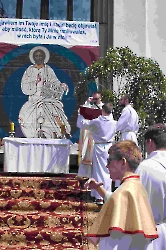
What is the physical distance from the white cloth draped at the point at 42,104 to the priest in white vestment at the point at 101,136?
12.7 feet

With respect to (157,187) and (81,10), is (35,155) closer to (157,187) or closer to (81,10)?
(81,10)

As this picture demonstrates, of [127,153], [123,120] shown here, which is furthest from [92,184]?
[123,120]

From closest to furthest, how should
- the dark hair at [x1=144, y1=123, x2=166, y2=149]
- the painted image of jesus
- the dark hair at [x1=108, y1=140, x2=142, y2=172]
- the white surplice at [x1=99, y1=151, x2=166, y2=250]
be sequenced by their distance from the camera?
the dark hair at [x1=108, y1=140, x2=142, y2=172] < the white surplice at [x1=99, y1=151, x2=166, y2=250] < the dark hair at [x1=144, y1=123, x2=166, y2=149] < the painted image of jesus

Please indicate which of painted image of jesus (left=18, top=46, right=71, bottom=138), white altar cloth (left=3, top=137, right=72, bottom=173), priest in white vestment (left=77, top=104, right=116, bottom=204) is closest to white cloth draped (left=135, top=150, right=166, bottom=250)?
priest in white vestment (left=77, top=104, right=116, bottom=204)

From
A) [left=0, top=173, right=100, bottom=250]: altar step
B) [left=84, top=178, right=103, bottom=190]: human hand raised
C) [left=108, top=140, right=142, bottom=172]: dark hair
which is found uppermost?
[left=108, top=140, right=142, bottom=172]: dark hair

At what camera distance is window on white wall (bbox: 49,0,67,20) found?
12.4 meters

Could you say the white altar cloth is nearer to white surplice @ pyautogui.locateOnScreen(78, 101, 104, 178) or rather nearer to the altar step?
white surplice @ pyautogui.locateOnScreen(78, 101, 104, 178)

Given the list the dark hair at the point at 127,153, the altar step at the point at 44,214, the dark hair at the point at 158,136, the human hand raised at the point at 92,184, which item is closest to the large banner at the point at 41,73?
the altar step at the point at 44,214

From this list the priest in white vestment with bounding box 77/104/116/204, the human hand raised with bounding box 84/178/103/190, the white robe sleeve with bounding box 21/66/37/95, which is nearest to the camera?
the human hand raised with bounding box 84/178/103/190

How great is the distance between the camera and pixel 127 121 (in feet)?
24.8

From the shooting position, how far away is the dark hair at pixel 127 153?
2287 millimetres

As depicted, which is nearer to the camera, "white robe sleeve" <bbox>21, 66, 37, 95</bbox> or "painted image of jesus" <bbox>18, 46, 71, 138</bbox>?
"painted image of jesus" <bbox>18, 46, 71, 138</bbox>

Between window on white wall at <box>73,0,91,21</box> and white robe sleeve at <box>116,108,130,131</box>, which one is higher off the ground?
window on white wall at <box>73,0,91,21</box>

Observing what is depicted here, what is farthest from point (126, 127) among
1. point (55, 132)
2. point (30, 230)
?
point (55, 132)
